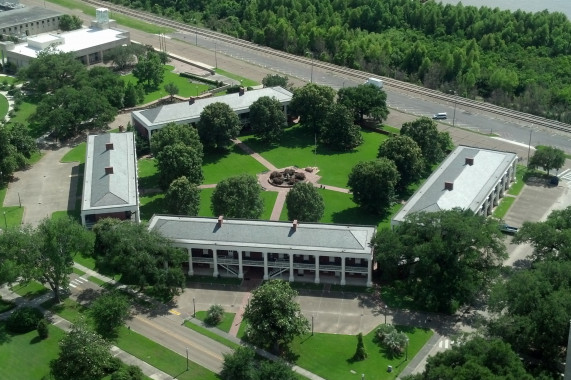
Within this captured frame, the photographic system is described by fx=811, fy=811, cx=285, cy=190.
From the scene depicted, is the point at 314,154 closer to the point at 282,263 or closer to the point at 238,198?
the point at 238,198

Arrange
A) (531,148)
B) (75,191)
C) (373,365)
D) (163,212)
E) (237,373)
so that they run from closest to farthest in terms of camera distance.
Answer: (237,373), (373,365), (163,212), (75,191), (531,148)

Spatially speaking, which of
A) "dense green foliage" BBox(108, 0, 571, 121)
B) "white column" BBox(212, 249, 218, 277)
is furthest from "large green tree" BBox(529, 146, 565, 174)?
"white column" BBox(212, 249, 218, 277)

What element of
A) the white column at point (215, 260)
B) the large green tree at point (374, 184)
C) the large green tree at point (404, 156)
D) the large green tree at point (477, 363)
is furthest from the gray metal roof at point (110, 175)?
the large green tree at point (477, 363)

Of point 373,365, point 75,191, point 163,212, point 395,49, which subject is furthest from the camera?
point 395,49

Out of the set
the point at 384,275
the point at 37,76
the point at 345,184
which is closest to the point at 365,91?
the point at 345,184

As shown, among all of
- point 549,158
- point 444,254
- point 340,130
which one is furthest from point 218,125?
point 549,158

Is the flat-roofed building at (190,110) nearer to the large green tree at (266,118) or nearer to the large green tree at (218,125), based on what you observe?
the large green tree at (266,118)

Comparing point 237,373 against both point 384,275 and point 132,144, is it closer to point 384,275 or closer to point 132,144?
point 384,275
